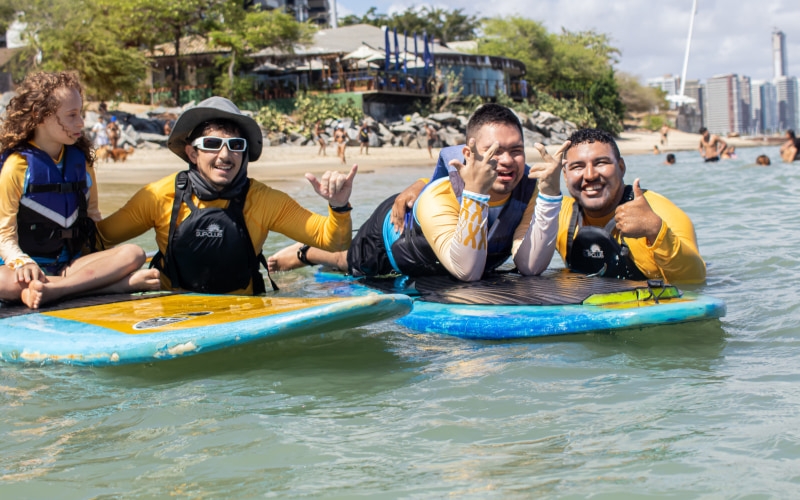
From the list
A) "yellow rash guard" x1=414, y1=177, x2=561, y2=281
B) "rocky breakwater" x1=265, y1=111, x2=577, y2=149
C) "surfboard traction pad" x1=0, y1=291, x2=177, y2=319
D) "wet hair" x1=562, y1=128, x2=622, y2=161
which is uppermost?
"rocky breakwater" x1=265, y1=111, x2=577, y2=149

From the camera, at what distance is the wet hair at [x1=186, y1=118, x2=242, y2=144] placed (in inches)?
171

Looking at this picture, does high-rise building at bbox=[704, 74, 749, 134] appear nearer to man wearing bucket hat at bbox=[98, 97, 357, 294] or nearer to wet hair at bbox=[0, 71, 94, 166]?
man wearing bucket hat at bbox=[98, 97, 357, 294]

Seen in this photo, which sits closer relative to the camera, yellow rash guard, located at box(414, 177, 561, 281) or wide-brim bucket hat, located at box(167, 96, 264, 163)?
yellow rash guard, located at box(414, 177, 561, 281)

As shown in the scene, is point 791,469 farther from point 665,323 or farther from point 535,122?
point 535,122

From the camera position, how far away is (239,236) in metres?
4.44

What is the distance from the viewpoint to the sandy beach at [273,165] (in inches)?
594

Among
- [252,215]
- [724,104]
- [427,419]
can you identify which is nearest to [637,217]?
[427,419]

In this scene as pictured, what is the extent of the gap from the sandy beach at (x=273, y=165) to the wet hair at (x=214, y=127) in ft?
23.1

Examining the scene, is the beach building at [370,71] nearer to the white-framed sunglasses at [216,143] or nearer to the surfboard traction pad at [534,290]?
the surfboard traction pad at [534,290]

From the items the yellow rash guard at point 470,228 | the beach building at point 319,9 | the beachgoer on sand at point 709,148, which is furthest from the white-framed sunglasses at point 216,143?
the beach building at point 319,9

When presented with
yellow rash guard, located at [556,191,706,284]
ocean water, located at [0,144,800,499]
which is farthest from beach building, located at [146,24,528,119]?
ocean water, located at [0,144,800,499]

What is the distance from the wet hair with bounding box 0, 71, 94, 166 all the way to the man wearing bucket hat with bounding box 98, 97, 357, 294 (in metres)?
0.61

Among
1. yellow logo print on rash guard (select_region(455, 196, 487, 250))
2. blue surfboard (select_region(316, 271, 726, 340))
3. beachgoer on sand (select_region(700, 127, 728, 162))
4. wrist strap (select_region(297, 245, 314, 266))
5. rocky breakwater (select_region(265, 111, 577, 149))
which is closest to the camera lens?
blue surfboard (select_region(316, 271, 726, 340))

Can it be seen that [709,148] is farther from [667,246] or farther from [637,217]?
[637,217]
